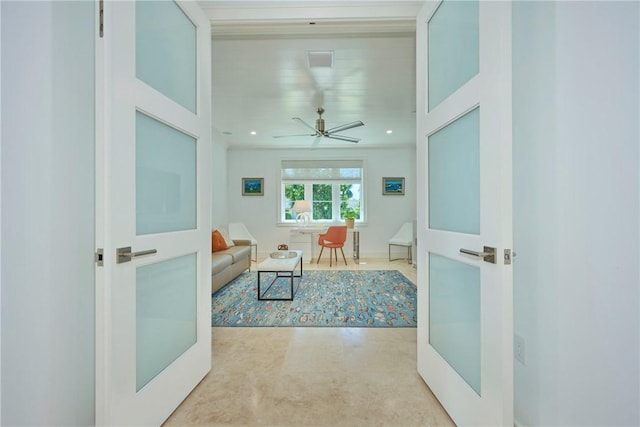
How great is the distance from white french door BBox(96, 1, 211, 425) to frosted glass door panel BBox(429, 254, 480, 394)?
1397 mm

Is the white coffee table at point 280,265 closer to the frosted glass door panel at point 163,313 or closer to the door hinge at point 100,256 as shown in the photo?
the frosted glass door panel at point 163,313

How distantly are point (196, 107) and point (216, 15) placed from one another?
25.4 inches

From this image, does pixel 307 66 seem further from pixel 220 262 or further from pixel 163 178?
pixel 220 262

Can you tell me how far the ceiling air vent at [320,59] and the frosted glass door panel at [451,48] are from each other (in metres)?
1.28

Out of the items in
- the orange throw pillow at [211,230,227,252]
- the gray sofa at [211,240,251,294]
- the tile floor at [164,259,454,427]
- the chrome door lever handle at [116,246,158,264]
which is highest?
the chrome door lever handle at [116,246,158,264]

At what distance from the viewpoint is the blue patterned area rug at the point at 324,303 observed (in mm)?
2609

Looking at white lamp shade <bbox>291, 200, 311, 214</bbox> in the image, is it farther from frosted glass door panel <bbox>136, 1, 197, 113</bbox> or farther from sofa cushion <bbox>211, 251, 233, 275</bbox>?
frosted glass door panel <bbox>136, 1, 197, 113</bbox>

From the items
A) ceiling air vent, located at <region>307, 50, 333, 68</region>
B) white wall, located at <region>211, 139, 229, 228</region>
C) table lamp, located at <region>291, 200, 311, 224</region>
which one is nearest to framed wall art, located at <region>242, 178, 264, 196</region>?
white wall, located at <region>211, 139, 229, 228</region>

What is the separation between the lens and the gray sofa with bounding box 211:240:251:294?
3.34 m
